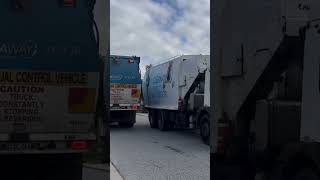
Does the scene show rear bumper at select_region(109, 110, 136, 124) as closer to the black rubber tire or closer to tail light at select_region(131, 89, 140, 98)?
tail light at select_region(131, 89, 140, 98)

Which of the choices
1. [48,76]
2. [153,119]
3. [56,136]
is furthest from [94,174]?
[153,119]

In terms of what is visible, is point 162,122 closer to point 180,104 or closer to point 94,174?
point 180,104

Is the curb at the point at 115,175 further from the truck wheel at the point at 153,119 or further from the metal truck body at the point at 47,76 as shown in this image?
the truck wheel at the point at 153,119

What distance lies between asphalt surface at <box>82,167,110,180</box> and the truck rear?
55.0 ft

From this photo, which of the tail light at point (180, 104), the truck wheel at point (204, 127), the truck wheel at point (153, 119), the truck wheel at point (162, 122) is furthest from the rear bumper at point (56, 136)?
the truck wheel at point (153, 119)

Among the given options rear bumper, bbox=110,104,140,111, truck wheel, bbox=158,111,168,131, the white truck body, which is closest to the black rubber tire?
the white truck body

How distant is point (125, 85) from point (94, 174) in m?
17.3

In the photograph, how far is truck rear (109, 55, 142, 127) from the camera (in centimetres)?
2448

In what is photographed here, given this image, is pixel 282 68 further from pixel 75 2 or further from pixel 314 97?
pixel 75 2

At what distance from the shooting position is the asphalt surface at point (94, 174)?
23.4 feet

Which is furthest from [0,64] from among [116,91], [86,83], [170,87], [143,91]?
[143,91]

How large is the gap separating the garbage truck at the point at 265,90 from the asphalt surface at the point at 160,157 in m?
3.88

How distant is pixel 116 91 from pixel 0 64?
59.8 feet

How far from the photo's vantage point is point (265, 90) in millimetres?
6430
